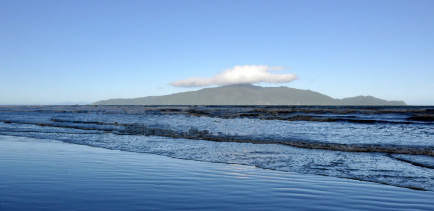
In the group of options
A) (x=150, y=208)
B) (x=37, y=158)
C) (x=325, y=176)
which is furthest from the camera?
(x=37, y=158)

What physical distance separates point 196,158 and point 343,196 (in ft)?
19.4

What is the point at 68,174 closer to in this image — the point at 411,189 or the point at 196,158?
the point at 196,158

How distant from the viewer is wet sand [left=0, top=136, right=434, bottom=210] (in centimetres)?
559

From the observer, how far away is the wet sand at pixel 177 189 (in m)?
5.59

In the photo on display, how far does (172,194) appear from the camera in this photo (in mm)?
6301

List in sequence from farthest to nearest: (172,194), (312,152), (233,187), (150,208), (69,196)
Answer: (312,152)
(233,187)
(172,194)
(69,196)
(150,208)

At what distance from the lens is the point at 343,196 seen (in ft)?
21.2

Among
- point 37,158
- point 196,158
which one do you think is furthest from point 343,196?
point 37,158

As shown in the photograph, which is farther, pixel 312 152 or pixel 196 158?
pixel 312 152

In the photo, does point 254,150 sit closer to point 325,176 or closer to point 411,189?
point 325,176

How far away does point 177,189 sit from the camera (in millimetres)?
6746

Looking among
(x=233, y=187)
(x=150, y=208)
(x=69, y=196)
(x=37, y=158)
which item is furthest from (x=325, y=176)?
(x=37, y=158)

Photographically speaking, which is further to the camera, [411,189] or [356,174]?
[356,174]

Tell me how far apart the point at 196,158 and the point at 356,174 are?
5.30 meters
